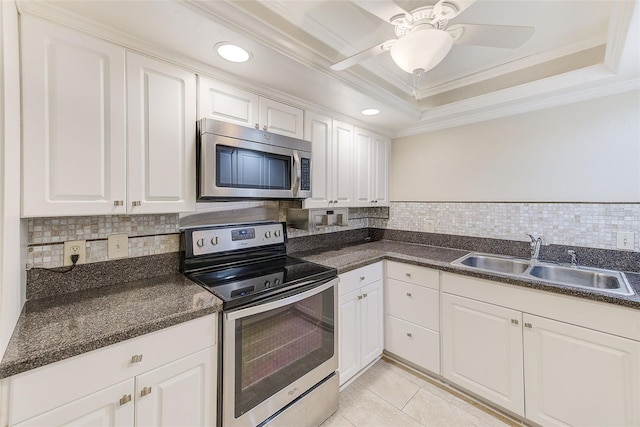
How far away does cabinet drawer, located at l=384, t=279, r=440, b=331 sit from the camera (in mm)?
2014

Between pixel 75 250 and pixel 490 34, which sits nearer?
pixel 490 34

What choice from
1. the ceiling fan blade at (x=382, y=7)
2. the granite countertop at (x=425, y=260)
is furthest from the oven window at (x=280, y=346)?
the ceiling fan blade at (x=382, y=7)

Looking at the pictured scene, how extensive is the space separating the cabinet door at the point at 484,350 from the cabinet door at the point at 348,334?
64cm

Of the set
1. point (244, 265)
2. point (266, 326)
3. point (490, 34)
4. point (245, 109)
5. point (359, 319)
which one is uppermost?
point (490, 34)

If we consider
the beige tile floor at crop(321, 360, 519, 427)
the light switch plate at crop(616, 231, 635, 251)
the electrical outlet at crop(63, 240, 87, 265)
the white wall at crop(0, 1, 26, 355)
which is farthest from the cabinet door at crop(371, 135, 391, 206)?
the white wall at crop(0, 1, 26, 355)

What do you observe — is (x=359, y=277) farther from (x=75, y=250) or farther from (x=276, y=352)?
(x=75, y=250)

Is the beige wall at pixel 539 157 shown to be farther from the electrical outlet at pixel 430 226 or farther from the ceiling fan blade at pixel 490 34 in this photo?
the ceiling fan blade at pixel 490 34

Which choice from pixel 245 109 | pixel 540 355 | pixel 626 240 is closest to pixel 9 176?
pixel 245 109

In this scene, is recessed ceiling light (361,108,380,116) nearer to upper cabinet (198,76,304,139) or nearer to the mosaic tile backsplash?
upper cabinet (198,76,304,139)

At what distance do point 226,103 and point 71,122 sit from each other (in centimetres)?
74

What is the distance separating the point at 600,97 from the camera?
71.9 inches

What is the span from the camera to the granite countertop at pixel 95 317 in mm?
846

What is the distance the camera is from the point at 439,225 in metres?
2.63

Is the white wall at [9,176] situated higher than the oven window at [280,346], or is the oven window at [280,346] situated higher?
the white wall at [9,176]
